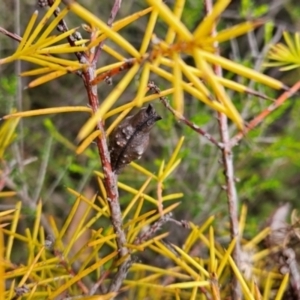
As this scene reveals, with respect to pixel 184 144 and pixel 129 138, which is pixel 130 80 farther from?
pixel 184 144

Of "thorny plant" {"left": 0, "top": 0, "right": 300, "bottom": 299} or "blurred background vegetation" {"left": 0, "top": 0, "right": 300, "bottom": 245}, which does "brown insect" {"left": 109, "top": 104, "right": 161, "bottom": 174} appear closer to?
"thorny plant" {"left": 0, "top": 0, "right": 300, "bottom": 299}

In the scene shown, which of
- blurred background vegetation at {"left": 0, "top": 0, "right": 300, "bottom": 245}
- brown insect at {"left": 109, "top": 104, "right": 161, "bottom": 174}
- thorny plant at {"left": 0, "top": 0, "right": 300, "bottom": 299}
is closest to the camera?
thorny plant at {"left": 0, "top": 0, "right": 300, "bottom": 299}

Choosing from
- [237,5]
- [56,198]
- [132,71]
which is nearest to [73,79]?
[56,198]

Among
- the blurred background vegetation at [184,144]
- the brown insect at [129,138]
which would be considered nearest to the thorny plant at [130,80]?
the brown insect at [129,138]

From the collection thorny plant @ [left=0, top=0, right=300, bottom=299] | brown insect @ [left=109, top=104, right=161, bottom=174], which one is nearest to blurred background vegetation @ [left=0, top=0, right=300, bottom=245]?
thorny plant @ [left=0, top=0, right=300, bottom=299]

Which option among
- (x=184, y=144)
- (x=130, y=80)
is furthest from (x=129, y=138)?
(x=184, y=144)

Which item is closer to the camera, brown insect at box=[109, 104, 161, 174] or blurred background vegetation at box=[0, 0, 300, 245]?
brown insect at box=[109, 104, 161, 174]

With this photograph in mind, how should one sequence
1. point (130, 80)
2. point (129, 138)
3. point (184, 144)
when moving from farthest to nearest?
point (184, 144) → point (129, 138) → point (130, 80)

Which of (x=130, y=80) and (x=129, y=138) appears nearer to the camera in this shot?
(x=130, y=80)
